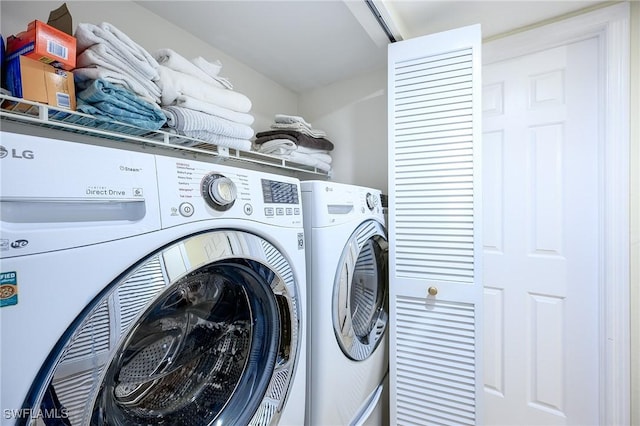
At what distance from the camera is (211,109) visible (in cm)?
105

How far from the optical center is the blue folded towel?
30.5 inches

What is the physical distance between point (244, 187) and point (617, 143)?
1.52m

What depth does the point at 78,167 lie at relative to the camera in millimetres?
417

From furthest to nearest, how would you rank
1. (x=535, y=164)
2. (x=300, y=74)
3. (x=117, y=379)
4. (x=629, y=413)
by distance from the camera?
(x=300, y=74), (x=535, y=164), (x=629, y=413), (x=117, y=379)

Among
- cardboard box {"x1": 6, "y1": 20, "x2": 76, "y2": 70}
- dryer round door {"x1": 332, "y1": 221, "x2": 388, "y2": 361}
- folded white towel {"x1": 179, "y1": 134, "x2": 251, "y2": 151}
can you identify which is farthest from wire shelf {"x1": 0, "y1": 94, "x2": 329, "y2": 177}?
dryer round door {"x1": 332, "y1": 221, "x2": 388, "y2": 361}

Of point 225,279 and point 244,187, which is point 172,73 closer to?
point 244,187

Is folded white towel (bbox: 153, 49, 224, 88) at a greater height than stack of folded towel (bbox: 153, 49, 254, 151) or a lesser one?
greater

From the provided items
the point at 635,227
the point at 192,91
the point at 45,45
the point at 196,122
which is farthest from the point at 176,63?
the point at 635,227

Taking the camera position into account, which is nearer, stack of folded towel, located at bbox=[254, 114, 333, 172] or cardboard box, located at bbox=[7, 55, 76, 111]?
cardboard box, located at bbox=[7, 55, 76, 111]

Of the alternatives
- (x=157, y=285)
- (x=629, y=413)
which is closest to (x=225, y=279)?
(x=157, y=285)

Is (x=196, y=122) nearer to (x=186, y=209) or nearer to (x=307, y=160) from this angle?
(x=186, y=209)

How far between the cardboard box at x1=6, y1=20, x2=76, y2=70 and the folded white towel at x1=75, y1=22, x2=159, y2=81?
4 cm

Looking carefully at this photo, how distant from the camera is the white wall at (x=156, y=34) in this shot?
2.95ft

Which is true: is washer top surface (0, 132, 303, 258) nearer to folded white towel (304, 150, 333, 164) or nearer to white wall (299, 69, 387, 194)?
folded white towel (304, 150, 333, 164)
